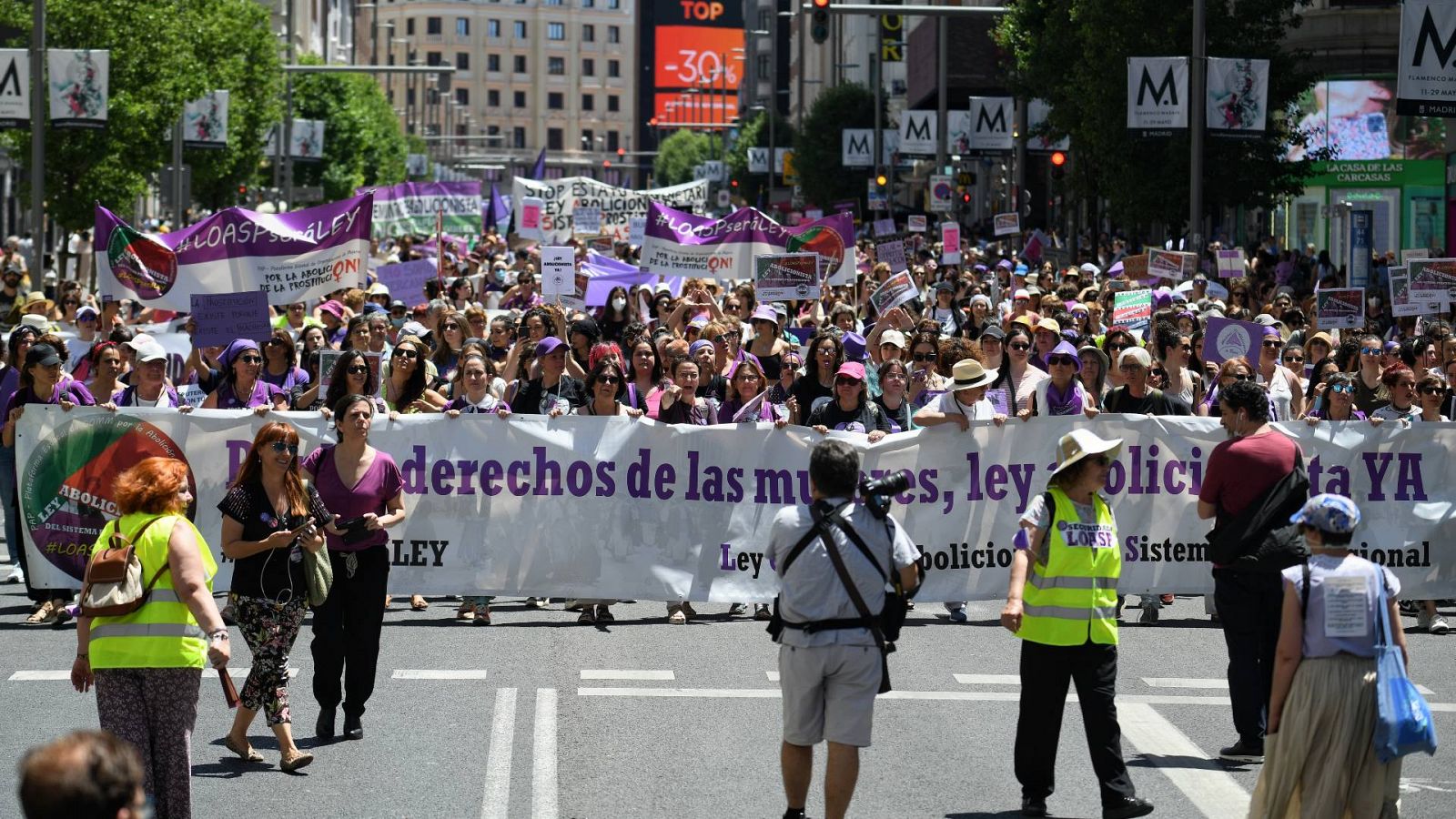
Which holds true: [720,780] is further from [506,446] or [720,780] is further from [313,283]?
[313,283]

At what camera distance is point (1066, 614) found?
8328mm

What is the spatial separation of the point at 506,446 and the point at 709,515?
1278mm

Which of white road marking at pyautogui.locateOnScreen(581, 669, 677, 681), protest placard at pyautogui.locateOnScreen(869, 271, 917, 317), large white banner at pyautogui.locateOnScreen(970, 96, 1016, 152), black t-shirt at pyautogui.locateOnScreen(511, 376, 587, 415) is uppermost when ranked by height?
large white banner at pyautogui.locateOnScreen(970, 96, 1016, 152)

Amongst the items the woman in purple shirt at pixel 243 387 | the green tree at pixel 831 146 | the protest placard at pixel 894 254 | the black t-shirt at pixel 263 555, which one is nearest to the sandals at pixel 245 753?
the black t-shirt at pixel 263 555

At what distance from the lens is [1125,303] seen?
21.5m

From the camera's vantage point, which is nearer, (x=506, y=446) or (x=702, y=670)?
(x=702, y=670)

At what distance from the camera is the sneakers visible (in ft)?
30.6

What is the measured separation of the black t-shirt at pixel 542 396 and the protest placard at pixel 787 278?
7941 mm

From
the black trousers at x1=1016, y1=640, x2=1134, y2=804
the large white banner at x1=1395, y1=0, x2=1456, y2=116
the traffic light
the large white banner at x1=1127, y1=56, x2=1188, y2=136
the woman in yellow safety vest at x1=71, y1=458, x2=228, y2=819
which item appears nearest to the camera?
the woman in yellow safety vest at x1=71, y1=458, x2=228, y2=819

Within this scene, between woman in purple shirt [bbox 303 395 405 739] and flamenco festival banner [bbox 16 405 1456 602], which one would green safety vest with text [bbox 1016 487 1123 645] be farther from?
flamenco festival banner [bbox 16 405 1456 602]

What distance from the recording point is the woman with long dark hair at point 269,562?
356 inches

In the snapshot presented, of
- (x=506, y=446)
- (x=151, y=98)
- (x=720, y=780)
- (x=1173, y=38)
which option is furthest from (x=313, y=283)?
(x=151, y=98)

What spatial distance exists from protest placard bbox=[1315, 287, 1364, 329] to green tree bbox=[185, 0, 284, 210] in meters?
30.3

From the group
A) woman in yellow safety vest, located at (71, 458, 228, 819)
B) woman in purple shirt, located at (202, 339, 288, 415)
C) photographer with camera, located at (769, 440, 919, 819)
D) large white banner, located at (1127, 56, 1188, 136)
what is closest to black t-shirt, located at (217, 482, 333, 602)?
woman in yellow safety vest, located at (71, 458, 228, 819)
